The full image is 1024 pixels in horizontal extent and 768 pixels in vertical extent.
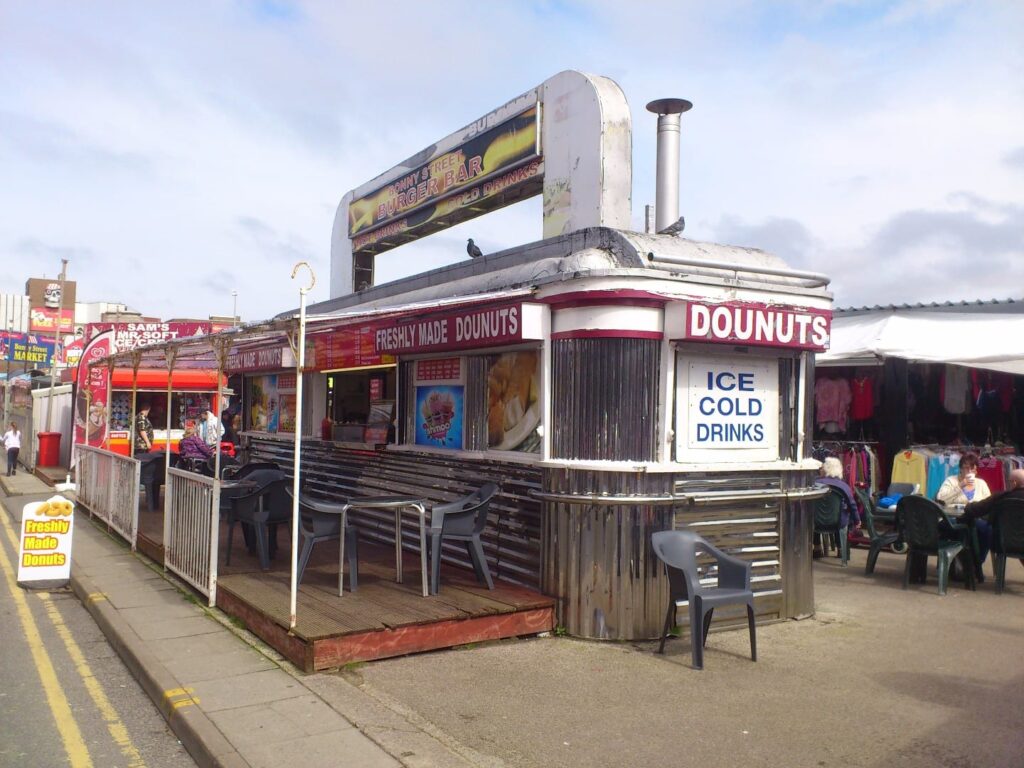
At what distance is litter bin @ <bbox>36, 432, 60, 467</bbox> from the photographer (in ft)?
79.8

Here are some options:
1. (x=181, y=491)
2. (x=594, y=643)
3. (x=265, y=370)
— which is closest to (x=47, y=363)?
(x=265, y=370)

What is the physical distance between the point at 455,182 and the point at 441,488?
4.43m

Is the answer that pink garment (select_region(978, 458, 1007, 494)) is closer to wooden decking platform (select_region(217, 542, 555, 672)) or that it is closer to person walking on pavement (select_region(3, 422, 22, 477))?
wooden decking platform (select_region(217, 542, 555, 672))

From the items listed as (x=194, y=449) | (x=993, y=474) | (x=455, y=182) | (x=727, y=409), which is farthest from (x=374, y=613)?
(x=993, y=474)

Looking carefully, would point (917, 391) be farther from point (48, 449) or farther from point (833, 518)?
point (48, 449)

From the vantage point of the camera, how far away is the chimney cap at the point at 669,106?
Answer: 9547mm

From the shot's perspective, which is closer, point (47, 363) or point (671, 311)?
point (671, 311)

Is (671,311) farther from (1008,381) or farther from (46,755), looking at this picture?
(1008,381)

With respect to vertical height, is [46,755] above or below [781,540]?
below

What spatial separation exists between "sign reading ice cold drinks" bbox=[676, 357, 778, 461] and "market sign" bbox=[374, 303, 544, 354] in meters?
1.35

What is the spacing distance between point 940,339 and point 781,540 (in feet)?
23.3

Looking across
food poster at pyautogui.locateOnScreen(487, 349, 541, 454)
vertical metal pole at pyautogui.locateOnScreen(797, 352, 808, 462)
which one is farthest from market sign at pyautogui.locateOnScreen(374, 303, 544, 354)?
vertical metal pole at pyautogui.locateOnScreen(797, 352, 808, 462)

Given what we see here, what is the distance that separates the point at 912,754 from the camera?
16.2ft

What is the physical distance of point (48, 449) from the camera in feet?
80.2
